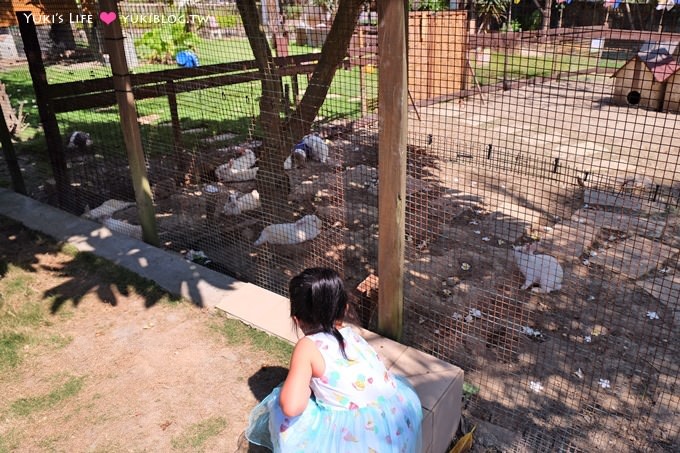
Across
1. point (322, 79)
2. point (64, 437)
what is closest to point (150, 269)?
point (64, 437)

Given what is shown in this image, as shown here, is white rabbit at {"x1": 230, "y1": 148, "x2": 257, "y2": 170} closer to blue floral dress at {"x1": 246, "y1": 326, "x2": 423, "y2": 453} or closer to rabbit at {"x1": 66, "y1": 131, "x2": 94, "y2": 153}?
rabbit at {"x1": 66, "y1": 131, "x2": 94, "y2": 153}

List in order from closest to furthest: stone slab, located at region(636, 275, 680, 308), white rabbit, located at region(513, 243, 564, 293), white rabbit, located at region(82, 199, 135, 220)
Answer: stone slab, located at region(636, 275, 680, 308), white rabbit, located at region(513, 243, 564, 293), white rabbit, located at region(82, 199, 135, 220)

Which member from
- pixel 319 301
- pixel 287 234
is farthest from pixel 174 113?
pixel 319 301

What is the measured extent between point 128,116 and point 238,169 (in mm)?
2653

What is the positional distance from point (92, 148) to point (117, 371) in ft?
18.1

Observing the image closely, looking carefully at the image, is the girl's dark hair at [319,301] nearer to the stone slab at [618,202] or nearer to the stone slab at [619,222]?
the stone slab at [619,222]

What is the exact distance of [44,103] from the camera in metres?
5.35

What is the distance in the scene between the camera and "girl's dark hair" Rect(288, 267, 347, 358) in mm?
2064

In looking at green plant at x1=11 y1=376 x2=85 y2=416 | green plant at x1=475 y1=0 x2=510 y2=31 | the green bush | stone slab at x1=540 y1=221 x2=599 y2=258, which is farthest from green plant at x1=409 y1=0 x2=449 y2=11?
green plant at x1=11 y1=376 x2=85 y2=416

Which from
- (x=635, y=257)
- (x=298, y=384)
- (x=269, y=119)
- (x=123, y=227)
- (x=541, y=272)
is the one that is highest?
(x=269, y=119)

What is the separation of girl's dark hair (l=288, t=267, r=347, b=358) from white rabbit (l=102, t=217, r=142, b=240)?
3260 mm

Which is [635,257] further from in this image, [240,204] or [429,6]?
[429,6]

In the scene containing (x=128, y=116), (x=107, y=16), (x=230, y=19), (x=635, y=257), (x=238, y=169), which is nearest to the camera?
(x=107, y=16)

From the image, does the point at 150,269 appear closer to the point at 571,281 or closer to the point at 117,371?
the point at 117,371
